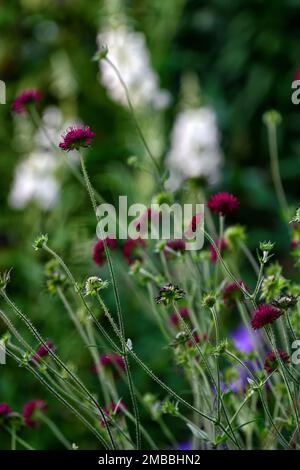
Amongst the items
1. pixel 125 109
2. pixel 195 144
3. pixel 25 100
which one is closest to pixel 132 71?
pixel 125 109

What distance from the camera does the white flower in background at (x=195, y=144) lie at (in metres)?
2.19

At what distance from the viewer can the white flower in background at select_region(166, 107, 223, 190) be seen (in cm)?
219

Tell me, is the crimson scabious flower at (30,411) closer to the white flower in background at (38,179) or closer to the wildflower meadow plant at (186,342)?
the wildflower meadow plant at (186,342)

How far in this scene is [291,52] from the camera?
2447 mm

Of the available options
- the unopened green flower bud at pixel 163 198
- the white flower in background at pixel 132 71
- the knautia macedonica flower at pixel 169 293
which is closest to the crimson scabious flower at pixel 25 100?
the unopened green flower bud at pixel 163 198

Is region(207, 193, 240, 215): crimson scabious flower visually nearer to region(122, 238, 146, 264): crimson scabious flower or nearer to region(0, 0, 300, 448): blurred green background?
Answer: region(122, 238, 146, 264): crimson scabious flower

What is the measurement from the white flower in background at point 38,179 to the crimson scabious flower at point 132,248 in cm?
140

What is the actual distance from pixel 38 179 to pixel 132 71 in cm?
47

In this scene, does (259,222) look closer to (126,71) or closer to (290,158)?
(290,158)

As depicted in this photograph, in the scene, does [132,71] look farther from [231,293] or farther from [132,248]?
[231,293]

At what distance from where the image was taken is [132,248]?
40.9 inches
